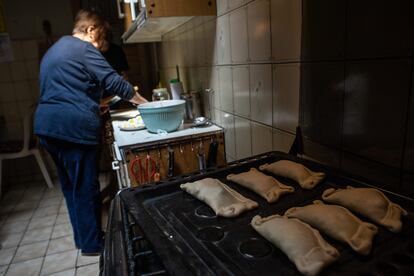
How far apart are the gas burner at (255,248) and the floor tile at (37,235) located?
1.93 meters

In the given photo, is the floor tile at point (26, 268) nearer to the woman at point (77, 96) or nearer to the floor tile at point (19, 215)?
the woman at point (77, 96)

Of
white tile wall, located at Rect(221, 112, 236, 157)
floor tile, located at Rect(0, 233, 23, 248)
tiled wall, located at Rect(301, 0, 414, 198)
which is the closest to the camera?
tiled wall, located at Rect(301, 0, 414, 198)

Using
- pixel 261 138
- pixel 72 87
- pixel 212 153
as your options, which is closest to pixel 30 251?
pixel 72 87

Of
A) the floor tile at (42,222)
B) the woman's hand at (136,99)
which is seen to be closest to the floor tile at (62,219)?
the floor tile at (42,222)

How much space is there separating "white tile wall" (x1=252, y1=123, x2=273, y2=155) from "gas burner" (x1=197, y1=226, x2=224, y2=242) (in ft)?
1.91

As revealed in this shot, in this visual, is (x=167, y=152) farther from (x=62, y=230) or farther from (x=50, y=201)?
(x=50, y=201)

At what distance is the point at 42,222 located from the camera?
2.22 metres

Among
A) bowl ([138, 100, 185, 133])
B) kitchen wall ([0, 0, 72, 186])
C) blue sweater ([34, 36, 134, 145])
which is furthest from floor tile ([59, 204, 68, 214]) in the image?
bowl ([138, 100, 185, 133])

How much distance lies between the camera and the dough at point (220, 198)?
1.92ft

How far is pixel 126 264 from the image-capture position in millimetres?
473

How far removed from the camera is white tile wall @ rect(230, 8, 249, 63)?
44.8 inches

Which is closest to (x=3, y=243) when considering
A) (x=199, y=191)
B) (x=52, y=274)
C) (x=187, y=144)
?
(x=52, y=274)

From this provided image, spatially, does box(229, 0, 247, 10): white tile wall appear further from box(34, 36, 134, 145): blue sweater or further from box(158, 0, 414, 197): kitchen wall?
box(34, 36, 134, 145): blue sweater

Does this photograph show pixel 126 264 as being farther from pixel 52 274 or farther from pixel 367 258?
pixel 52 274
